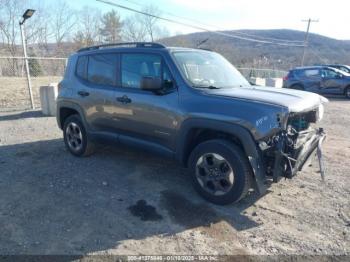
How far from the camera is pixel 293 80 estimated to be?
57.2ft

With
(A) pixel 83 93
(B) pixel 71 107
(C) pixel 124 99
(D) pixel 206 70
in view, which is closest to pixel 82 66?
(A) pixel 83 93

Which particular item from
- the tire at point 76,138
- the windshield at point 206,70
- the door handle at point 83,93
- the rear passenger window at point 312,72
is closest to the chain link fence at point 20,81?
the tire at point 76,138

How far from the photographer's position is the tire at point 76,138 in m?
5.89

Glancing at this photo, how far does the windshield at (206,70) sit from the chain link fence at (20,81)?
27.7 ft

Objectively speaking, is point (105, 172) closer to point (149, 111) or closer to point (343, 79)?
point (149, 111)

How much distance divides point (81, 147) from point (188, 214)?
9.31 feet

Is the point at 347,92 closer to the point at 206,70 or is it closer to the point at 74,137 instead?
the point at 206,70

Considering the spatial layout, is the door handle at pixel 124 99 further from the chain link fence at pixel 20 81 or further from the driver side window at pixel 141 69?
the chain link fence at pixel 20 81

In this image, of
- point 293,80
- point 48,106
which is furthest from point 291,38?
point 48,106

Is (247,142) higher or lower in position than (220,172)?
higher

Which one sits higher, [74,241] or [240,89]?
[240,89]

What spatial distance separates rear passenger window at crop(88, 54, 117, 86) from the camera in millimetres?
5184

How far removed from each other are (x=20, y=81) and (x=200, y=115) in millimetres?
14788

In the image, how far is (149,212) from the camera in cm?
401
